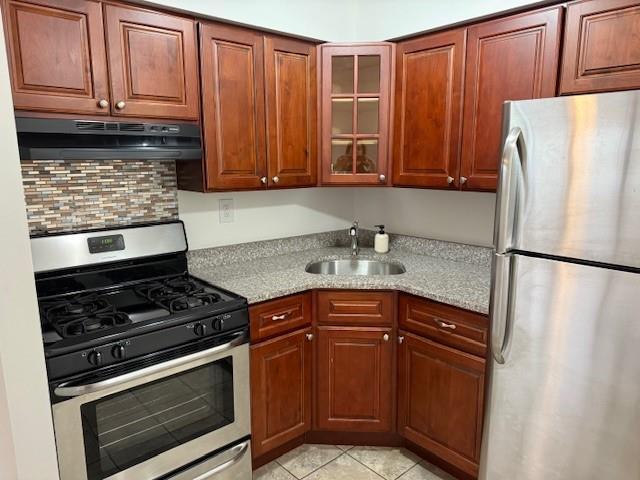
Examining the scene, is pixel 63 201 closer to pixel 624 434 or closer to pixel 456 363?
pixel 456 363

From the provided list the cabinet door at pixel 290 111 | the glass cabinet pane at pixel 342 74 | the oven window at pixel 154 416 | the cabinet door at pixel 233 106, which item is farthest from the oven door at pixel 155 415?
the glass cabinet pane at pixel 342 74

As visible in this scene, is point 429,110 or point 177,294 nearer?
point 177,294

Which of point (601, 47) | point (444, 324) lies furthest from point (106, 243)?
point (601, 47)

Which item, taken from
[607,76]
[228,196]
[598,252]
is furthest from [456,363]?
[228,196]

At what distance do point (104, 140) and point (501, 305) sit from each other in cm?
161

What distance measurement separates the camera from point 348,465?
230 cm

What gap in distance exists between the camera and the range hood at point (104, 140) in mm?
1621

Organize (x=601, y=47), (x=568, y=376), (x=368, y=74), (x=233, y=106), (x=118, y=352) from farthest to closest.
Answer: (x=368, y=74) < (x=233, y=106) < (x=601, y=47) < (x=118, y=352) < (x=568, y=376)

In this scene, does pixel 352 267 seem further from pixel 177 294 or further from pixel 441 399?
pixel 177 294

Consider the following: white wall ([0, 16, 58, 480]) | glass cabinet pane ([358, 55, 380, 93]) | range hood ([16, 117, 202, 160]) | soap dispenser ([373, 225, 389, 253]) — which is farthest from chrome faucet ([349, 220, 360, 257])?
white wall ([0, 16, 58, 480])

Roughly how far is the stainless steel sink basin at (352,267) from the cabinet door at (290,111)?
20.8 inches

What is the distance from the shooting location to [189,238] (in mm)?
2422

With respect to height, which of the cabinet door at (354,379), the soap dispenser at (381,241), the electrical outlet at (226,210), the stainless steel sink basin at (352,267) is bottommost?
the cabinet door at (354,379)

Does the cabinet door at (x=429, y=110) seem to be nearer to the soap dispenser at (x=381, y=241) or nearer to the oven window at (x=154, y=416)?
the soap dispenser at (x=381, y=241)
